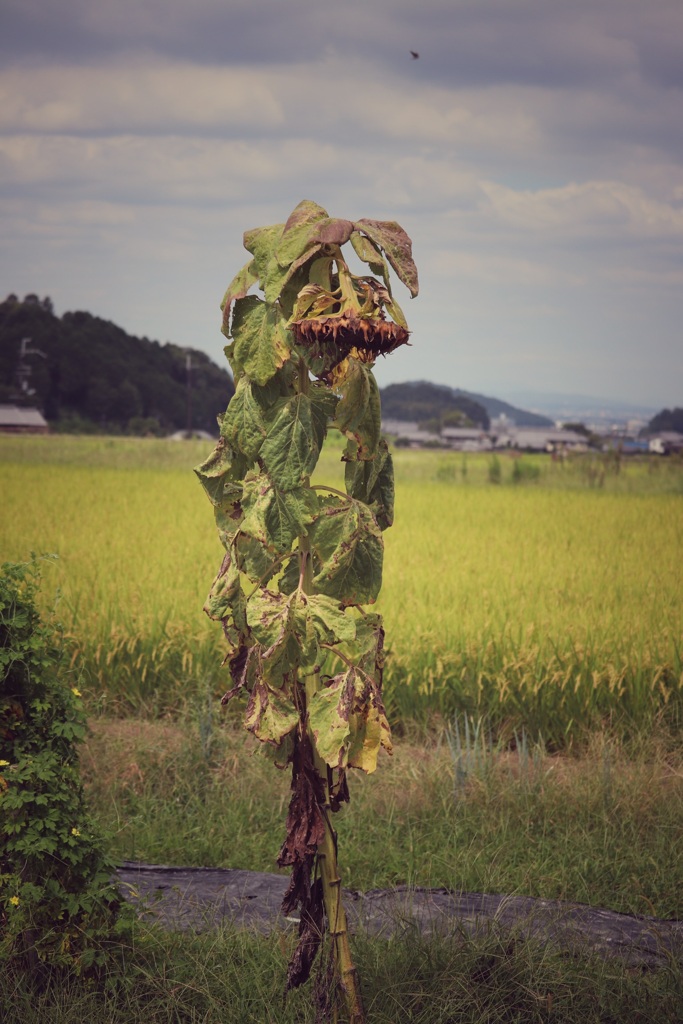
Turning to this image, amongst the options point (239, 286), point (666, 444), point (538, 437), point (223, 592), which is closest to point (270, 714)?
point (223, 592)

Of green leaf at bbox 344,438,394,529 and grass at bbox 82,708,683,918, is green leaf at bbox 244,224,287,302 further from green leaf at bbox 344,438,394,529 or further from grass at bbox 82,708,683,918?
grass at bbox 82,708,683,918

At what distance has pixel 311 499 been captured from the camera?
1702 millimetres

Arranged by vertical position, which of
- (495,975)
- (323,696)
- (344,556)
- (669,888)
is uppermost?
(344,556)

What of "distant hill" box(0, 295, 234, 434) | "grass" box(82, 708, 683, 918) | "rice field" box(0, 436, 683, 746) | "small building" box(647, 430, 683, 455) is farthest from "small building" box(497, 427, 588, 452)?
"grass" box(82, 708, 683, 918)

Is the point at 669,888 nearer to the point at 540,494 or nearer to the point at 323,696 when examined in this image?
the point at 323,696

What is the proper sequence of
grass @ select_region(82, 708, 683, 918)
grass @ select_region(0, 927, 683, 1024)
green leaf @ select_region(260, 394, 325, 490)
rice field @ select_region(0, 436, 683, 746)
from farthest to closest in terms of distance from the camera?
rice field @ select_region(0, 436, 683, 746)
grass @ select_region(82, 708, 683, 918)
grass @ select_region(0, 927, 683, 1024)
green leaf @ select_region(260, 394, 325, 490)

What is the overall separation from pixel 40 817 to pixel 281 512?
981 mm

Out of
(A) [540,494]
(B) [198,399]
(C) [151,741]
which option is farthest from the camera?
(B) [198,399]

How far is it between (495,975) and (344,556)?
3.57 feet

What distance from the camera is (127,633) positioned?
4.61 m

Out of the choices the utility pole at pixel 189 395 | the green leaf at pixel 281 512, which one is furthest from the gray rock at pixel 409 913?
the utility pole at pixel 189 395

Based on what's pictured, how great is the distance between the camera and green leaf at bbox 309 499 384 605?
66.4 inches

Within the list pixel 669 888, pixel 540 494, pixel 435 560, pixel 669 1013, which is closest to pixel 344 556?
pixel 669 1013

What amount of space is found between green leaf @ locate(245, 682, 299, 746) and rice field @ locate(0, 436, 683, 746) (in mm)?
779
